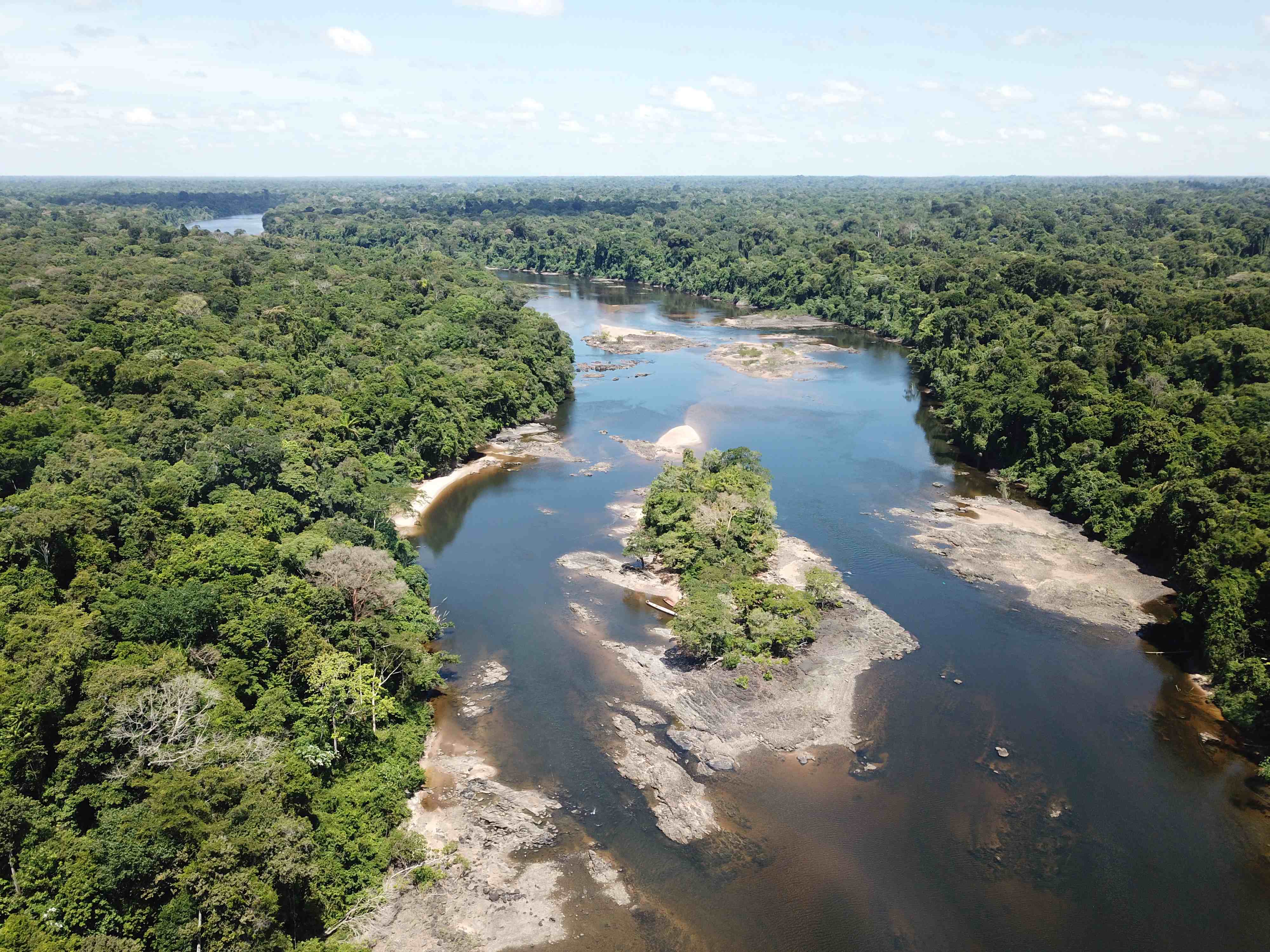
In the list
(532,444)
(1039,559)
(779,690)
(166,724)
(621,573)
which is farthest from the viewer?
(532,444)

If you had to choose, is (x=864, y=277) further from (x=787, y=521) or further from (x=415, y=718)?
(x=415, y=718)

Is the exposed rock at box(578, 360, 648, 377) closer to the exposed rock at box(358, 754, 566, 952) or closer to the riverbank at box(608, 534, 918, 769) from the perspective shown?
the riverbank at box(608, 534, 918, 769)

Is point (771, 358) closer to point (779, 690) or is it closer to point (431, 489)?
point (431, 489)

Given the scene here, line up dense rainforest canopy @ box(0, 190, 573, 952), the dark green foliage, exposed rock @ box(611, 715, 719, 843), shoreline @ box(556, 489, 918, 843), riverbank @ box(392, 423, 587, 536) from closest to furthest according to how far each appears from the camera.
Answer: dense rainforest canopy @ box(0, 190, 573, 952)
exposed rock @ box(611, 715, 719, 843)
shoreline @ box(556, 489, 918, 843)
the dark green foliage
riverbank @ box(392, 423, 587, 536)

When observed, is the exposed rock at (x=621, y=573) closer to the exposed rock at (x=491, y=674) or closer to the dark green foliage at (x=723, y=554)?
the dark green foliage at (x=723, y=554)

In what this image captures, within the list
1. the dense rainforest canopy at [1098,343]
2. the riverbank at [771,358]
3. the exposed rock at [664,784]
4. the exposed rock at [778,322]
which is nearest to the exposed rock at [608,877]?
the exposed rock at [664,784]

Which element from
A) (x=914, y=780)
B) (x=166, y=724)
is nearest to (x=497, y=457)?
(x=166, y=724)

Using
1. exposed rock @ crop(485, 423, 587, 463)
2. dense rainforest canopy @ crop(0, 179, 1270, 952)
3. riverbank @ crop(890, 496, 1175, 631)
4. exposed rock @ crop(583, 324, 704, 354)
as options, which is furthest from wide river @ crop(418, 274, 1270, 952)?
exposed rock @ crop(583, 324, 704, 354)
